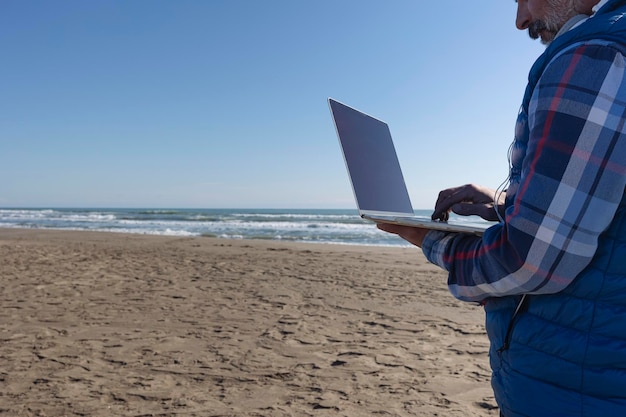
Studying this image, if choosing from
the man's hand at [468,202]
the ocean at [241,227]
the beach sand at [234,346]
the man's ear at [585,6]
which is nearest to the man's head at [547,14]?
the man's ear at [585,6]

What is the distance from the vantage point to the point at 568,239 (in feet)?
2.71

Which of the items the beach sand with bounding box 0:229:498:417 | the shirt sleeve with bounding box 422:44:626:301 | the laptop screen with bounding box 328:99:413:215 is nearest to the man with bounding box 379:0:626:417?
the shirt sleeve with bounding box 422:44:626:301

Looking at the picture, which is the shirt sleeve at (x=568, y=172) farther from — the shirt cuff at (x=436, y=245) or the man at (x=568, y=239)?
the shirt cuff at (x=436, y=245)

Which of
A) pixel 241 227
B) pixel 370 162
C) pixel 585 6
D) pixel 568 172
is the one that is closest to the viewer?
pixel 568 172

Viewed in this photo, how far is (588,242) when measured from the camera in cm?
83

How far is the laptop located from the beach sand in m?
2.07

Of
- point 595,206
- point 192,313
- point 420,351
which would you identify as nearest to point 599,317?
point 595,206

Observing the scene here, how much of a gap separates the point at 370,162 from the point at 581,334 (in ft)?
3.17

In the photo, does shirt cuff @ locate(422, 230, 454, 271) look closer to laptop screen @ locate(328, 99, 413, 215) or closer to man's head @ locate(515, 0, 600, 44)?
laptop screen @ locate(328, 99, 413, 215)

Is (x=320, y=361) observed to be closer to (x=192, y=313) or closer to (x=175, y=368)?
(x=175, y=368)

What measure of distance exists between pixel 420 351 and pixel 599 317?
4021 mm

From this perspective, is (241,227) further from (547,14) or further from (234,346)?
(547,14)

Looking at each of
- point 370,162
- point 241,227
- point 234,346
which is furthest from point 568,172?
point 241,227

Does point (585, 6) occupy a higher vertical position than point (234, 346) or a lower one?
higher
